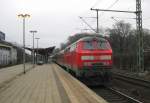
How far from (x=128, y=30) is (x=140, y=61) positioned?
6354 cm

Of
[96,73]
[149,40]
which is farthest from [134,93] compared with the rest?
[149,40]

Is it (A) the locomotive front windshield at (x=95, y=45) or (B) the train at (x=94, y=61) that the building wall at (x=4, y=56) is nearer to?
(A) the locomotive front windshield at (x=95, y=45)

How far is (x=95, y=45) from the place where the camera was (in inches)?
938

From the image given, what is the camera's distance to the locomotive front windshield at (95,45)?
23688 millimetres

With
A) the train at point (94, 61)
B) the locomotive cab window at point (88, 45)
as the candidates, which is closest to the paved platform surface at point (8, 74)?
the train at point (94, 61)

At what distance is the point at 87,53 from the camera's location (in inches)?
917

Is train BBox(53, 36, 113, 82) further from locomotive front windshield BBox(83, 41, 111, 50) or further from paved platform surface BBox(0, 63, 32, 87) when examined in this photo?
paved platform surface BBox(0, 63, 32, 87)

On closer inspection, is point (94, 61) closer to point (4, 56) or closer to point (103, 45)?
point (103, 45)

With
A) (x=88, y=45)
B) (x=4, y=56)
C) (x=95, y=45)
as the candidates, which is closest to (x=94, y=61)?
(x=95, y=45)

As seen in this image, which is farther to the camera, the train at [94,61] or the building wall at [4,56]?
the building wall at [4,56]

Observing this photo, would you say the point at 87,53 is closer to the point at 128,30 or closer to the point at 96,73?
the point at 96,73

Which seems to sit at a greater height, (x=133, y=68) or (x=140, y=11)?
(x=140, y=11)

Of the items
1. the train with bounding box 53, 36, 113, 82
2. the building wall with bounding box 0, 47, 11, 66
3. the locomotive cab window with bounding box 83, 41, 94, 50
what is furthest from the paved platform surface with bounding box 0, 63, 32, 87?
the building wall with bounding box 0, 47, 11, 66

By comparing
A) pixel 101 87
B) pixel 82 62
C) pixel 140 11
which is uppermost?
pixel 140 11
